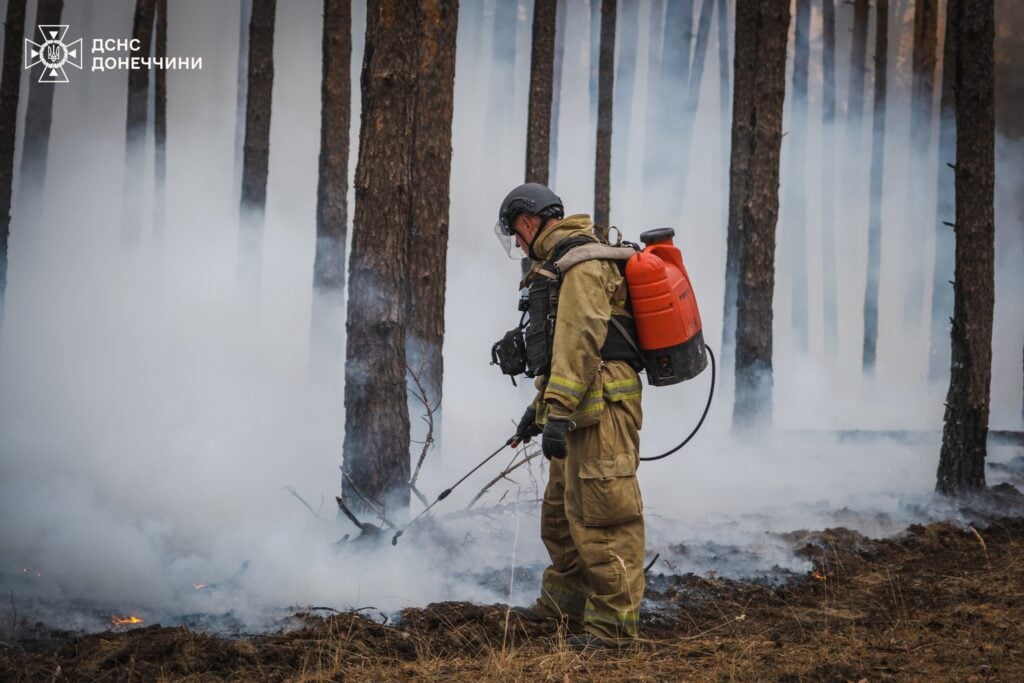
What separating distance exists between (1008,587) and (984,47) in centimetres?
516

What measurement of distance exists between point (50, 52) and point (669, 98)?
1565cm

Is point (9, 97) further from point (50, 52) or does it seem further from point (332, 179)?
point (50, 52)

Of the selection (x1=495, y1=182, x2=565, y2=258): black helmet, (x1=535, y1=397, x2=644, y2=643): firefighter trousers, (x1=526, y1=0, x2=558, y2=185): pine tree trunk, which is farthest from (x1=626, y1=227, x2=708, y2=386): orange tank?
(x1=526, y1=0, x2=558, y2=185): pine tree trunk

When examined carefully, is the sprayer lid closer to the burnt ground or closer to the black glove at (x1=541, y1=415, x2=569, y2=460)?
the black glove at (x1=541, y1=415, x2=569, y2=460)

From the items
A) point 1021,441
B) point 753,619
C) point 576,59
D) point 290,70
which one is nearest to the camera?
point 753,619

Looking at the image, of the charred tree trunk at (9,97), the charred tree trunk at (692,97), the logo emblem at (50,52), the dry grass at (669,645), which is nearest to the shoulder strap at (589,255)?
the dry grass at (669,645)

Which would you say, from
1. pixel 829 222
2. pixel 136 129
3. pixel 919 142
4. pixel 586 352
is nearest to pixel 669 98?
pixel 829 222

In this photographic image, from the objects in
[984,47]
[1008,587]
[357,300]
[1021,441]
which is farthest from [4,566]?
[1021,441]

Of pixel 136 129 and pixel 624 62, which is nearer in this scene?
pixel 136 129

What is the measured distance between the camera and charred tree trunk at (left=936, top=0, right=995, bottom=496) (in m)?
7.36

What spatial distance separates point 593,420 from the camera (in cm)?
369

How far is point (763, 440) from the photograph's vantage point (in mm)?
9094

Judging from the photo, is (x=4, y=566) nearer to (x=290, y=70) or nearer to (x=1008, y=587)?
(x=1008, y=587)

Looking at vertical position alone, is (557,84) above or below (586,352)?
above
